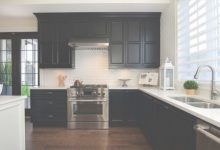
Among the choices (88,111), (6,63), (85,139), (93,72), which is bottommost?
(85,139)

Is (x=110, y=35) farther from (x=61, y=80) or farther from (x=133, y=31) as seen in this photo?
(x=61, y=80)

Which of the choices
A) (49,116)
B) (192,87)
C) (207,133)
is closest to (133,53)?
(192,87)

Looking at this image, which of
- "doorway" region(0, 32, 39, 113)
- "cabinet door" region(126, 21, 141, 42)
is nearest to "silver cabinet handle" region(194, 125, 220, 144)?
"cabinet door" region(126, 21, 141, 42)

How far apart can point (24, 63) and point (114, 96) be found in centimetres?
250

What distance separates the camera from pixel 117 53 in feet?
15.1

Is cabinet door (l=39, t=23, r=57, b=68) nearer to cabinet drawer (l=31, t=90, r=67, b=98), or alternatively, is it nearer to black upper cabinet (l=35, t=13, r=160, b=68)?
black upper cabinet (l=35, t=13, r=160, b=68)

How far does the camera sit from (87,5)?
408cm

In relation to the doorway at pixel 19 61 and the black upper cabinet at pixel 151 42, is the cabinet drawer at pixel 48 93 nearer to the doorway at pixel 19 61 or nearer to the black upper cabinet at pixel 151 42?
the doorway at pixel 19 61

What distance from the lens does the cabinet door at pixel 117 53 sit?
181 inches

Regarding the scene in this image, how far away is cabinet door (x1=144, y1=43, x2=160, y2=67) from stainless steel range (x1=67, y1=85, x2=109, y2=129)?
1.19 m

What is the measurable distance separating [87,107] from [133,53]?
5.17 ft

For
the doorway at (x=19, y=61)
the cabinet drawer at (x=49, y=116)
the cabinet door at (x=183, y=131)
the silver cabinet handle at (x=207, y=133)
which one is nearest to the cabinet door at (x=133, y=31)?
the cabinet drawer at (x=49, y=116)

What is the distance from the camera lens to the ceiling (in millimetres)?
3963

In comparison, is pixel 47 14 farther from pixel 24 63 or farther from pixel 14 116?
pixel 14 116
